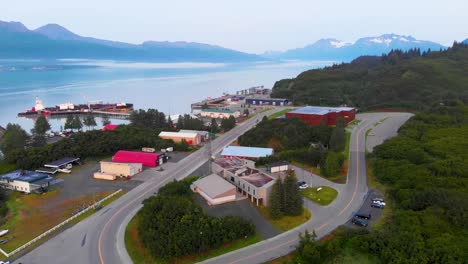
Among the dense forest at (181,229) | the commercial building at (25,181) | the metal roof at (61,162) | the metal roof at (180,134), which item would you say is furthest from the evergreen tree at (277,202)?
the metal roof at (180,134)

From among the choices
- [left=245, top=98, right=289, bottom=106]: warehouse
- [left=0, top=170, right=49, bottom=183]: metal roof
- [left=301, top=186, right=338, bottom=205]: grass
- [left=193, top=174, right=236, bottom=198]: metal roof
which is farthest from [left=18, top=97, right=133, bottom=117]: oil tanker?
[left=301, top=186, right=338, bottom=205]: grass

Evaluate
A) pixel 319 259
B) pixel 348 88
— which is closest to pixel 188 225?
pixel 319 259

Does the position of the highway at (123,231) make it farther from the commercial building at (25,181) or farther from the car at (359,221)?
the commercial building at (25,181)

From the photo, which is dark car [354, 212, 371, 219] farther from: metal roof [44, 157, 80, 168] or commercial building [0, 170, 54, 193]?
metal roof [44, 157, 80, 168]

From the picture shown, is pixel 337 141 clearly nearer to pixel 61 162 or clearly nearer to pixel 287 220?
pixel 287 220

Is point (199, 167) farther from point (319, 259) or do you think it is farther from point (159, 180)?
point (319, 259)

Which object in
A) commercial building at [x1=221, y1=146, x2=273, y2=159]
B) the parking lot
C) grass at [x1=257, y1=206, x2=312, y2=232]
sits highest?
commercial building at [x1=221, y1=146, x2=273, y2=159]
